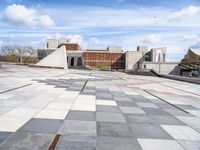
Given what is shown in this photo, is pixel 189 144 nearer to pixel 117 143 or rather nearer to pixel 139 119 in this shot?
pixel 117 143

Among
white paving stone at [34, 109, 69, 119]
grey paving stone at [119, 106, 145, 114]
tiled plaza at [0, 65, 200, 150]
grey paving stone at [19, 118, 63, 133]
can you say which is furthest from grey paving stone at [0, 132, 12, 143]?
grey paving stone at [119, 106, 145, 114]

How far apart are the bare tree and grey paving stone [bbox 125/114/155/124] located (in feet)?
282

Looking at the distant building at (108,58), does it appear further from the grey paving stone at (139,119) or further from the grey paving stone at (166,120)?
the grey paving stone at (139,119)

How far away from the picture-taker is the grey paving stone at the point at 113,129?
20.6 feet

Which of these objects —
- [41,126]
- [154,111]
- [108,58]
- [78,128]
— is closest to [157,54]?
[108,58]

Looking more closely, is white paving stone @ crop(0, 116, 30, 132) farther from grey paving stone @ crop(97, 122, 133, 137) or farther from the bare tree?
the bare tree

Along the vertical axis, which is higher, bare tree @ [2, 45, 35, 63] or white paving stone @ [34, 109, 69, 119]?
bare tree @ [2, 45, 35, 63]

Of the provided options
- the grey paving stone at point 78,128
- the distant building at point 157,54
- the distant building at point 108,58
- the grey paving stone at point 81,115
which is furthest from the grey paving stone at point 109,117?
the distant building at point 157,54

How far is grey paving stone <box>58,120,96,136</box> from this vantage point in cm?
612

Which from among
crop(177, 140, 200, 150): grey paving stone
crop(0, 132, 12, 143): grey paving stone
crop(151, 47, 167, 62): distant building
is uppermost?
crop(151, 47, 167, 62): distant building

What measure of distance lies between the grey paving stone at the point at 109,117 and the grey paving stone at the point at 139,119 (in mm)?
197

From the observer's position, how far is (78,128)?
6.54m

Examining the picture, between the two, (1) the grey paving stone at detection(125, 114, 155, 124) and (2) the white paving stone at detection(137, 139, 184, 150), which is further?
(1) the grey paving stone at detection(125, 114, 155, 124)

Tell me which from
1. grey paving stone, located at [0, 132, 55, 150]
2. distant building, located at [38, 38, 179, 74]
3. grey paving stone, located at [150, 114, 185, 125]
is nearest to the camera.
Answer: grey paving stone, located at [0, 132, 55, 150]
